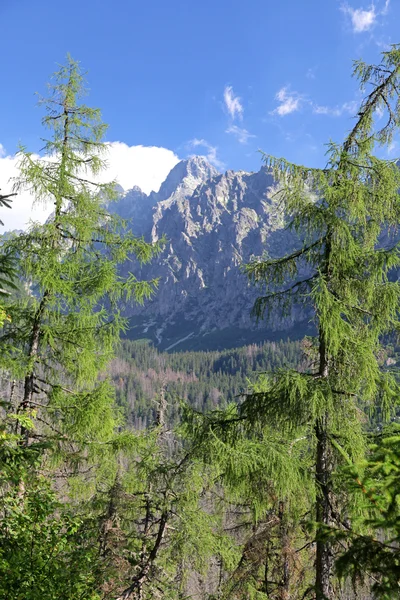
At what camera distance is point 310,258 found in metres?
6.70

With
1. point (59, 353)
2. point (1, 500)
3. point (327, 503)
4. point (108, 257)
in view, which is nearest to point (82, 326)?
point (59, 353)

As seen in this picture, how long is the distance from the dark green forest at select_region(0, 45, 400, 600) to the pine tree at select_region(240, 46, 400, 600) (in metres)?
0.03

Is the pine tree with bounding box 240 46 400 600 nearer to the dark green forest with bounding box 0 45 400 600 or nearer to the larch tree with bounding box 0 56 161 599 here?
the dark green forest with bounding box 0 45 400 600

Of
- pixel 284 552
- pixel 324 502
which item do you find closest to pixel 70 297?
pixel 324 502

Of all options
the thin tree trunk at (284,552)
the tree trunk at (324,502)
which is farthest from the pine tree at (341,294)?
the thin tree trunk at (284,552)

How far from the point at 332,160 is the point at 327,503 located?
5257 millimetres

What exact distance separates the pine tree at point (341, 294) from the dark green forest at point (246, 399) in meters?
0.03

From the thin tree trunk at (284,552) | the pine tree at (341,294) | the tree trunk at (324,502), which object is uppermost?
the pine tree at (341,294)

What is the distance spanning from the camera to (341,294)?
6535 mm

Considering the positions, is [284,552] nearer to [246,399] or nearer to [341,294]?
[246,399]

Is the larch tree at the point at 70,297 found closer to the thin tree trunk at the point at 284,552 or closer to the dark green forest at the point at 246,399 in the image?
the dark green forest at the point at 246,399

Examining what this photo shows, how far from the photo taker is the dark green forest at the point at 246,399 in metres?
5.57

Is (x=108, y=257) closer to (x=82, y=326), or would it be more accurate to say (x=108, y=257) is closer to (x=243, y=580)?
(x=82, y=326)

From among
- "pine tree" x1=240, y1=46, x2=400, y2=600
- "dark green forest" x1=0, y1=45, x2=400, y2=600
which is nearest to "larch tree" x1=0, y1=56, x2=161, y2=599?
"dark green forest" x1=0, y1=45, x2=400, y2=600
